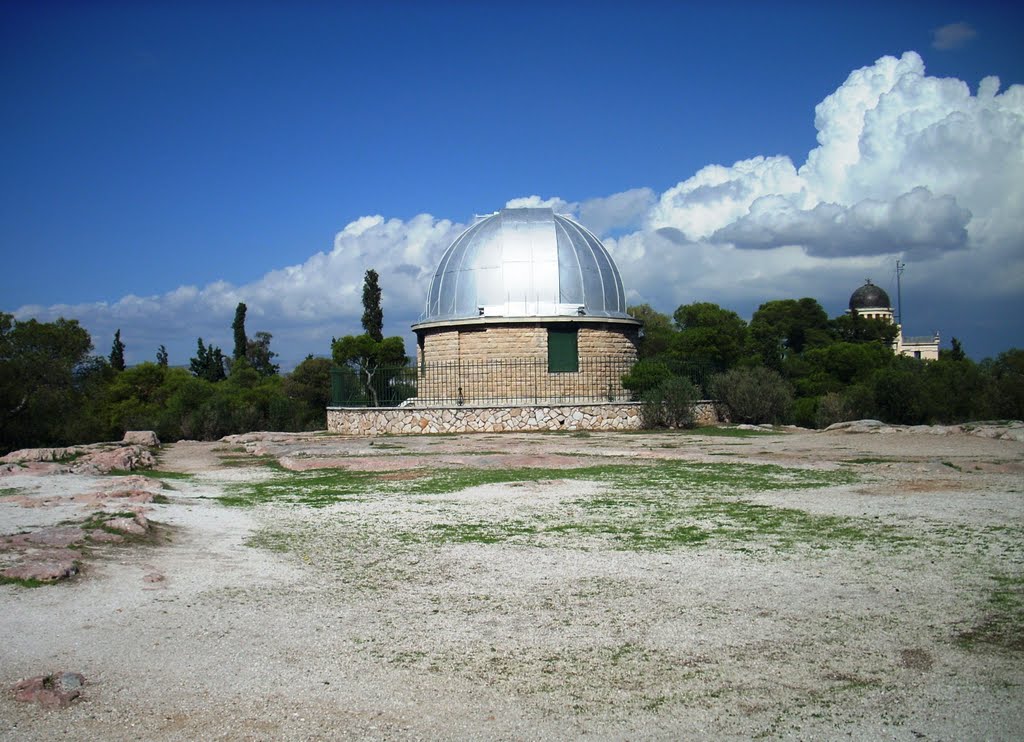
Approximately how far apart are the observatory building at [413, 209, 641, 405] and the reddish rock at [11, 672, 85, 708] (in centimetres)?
2267

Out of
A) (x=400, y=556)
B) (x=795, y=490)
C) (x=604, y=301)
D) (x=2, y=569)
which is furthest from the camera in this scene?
(x=604, y=301)

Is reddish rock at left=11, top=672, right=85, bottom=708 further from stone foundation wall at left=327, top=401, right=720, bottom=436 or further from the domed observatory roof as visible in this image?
the domed observatory roof

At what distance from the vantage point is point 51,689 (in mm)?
4684

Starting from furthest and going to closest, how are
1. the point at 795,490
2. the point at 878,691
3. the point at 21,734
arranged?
the point at 795,490
the point at 878,691
the point at 21,734

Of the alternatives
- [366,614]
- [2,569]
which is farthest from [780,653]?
[2,569]

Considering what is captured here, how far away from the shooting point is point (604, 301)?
3095cm

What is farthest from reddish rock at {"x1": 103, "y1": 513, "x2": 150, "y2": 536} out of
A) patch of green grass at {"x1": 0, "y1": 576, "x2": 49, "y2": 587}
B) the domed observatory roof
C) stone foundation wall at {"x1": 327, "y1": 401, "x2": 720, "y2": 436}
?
the domed observatory roof

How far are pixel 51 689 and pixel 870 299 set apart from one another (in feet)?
269

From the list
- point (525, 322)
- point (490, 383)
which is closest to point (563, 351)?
point (525, 322)

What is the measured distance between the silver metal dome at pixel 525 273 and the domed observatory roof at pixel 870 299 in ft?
176

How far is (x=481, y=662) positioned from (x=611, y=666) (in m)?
0.77

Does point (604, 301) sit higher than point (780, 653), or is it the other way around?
point (604, 301)

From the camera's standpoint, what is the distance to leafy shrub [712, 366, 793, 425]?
26734 millimetres

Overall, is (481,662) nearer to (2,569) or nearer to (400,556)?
(400,556)
